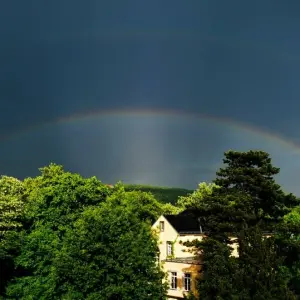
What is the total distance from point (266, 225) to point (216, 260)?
12407 millimetres

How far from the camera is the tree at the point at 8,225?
52.7 meters

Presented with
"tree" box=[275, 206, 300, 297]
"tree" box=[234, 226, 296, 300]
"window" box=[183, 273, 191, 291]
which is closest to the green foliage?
"window" box=[183, 273, 191, 291]

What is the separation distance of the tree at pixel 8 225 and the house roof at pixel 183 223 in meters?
21.2

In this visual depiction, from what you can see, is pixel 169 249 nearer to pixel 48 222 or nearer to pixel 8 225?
pixel 48 222

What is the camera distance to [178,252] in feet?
209

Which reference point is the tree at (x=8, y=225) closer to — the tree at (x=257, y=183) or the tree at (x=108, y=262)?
the tree at (x=108, y=262)

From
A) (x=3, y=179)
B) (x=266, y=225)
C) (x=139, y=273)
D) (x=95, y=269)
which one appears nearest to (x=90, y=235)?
(x=95, y=269)

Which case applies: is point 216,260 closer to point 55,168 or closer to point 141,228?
point 141,228

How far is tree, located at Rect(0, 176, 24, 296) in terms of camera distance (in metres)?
52.7

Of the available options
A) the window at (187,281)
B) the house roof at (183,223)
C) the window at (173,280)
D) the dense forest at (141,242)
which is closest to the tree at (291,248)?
the dense forest at (141,242)

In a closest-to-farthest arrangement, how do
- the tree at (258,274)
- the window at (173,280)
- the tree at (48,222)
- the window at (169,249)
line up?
the tree at (258,274) → the tree at (48,222) → the window at (173,280) → the window at (169,249)

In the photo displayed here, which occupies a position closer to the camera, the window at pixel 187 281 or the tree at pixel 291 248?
the tree at pixel 291 248

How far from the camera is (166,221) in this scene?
65.1 meters

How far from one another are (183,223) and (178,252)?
14.0 ft
